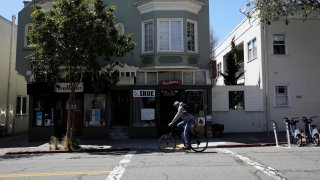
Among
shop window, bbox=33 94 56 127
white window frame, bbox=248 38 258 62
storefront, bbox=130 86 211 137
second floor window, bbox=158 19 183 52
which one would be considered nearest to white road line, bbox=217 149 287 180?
storefront, bbox=130 86 211 137

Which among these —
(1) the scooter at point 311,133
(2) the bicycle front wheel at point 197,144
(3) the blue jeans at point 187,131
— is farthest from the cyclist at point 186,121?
(1) the scooter at point 311,133

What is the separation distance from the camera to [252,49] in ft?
89.2

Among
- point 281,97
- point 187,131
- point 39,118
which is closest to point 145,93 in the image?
point 39,118

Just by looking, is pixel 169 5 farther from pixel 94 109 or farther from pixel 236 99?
pixel 236 99

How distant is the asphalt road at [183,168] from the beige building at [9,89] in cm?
1645

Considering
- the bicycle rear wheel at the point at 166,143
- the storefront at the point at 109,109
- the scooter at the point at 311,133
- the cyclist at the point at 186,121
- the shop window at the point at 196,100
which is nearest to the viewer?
the cyclist at the point at 186,121

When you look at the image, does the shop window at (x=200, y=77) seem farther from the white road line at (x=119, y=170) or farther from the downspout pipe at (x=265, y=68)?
the white road line at (x=119, y=170)

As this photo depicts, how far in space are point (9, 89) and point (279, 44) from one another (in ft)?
60.4

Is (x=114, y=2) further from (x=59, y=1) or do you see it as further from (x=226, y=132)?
(x=226, y=132)

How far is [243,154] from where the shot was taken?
45.6ft

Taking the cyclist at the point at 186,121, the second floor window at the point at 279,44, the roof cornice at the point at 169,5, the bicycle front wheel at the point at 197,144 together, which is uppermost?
the roof cornice at the point at 169,5

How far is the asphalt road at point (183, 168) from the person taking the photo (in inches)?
384

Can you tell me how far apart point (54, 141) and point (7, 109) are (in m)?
12.5

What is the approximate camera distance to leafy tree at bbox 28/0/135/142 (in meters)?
17.5
